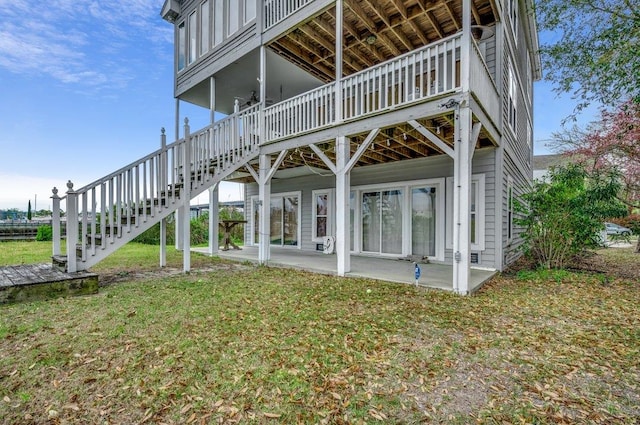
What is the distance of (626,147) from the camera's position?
8.73 meters

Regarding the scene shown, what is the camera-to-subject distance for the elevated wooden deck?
14.4ft

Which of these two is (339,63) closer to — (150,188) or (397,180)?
(397,180)

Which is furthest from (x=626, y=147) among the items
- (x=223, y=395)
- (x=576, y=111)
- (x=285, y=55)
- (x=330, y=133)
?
(x=223, y=395)

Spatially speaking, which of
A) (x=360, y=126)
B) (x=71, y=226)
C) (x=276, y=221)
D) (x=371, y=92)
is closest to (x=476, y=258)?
(x=360, y=126)

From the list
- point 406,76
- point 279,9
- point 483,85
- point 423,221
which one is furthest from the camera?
point 423,221

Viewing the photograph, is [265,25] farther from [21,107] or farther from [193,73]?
[21,107]

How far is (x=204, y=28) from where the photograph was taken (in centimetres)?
1030

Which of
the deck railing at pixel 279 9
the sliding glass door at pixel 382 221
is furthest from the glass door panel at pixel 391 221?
the deck railing at pixel 279 9

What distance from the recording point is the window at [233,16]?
8.95 meters

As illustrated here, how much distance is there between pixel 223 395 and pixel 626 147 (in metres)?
11.8

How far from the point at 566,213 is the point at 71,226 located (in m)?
9.65

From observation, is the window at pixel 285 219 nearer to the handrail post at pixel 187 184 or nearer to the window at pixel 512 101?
the handrail post at pixel 187 184

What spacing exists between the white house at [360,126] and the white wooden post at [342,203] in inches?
1.2

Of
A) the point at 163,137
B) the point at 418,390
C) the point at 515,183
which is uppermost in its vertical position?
the point at 163,137
